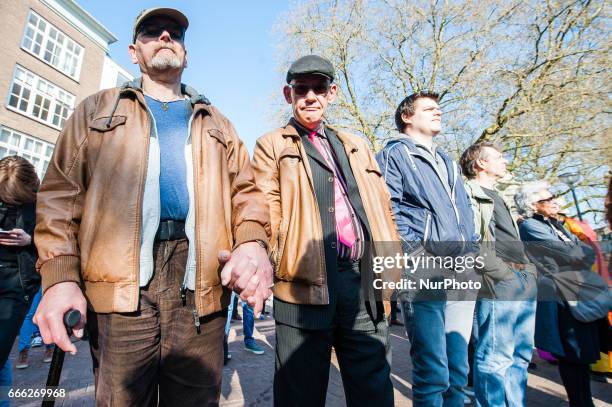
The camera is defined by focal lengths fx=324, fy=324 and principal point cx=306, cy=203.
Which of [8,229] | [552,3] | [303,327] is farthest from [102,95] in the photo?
[552,3]

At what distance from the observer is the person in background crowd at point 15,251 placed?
259 centimetres

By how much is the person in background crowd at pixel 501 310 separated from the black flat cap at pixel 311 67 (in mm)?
1862

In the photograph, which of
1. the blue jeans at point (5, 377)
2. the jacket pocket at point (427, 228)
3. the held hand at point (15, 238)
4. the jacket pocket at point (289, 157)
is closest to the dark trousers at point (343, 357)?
the jacket pocket at point (427, 228)

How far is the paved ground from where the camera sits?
333 centimetres

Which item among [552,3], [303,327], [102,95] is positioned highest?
[552,3]

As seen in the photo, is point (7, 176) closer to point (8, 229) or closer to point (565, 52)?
point (8, 229)

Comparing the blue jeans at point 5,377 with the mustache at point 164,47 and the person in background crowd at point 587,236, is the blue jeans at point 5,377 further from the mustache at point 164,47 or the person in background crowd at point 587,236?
the person in background crowd at point 587,236

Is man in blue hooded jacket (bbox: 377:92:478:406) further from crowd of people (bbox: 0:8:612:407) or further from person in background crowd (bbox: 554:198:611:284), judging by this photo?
person in background crowd (bbox: 554:198:611:284)

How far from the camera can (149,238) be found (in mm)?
1527

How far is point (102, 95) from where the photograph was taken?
1701 mm

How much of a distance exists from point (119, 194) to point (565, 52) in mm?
13493

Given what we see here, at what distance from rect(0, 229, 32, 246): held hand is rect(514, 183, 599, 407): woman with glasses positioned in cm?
474

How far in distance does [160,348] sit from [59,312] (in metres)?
0.50

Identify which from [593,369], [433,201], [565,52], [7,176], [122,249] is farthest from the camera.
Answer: [565,52]
